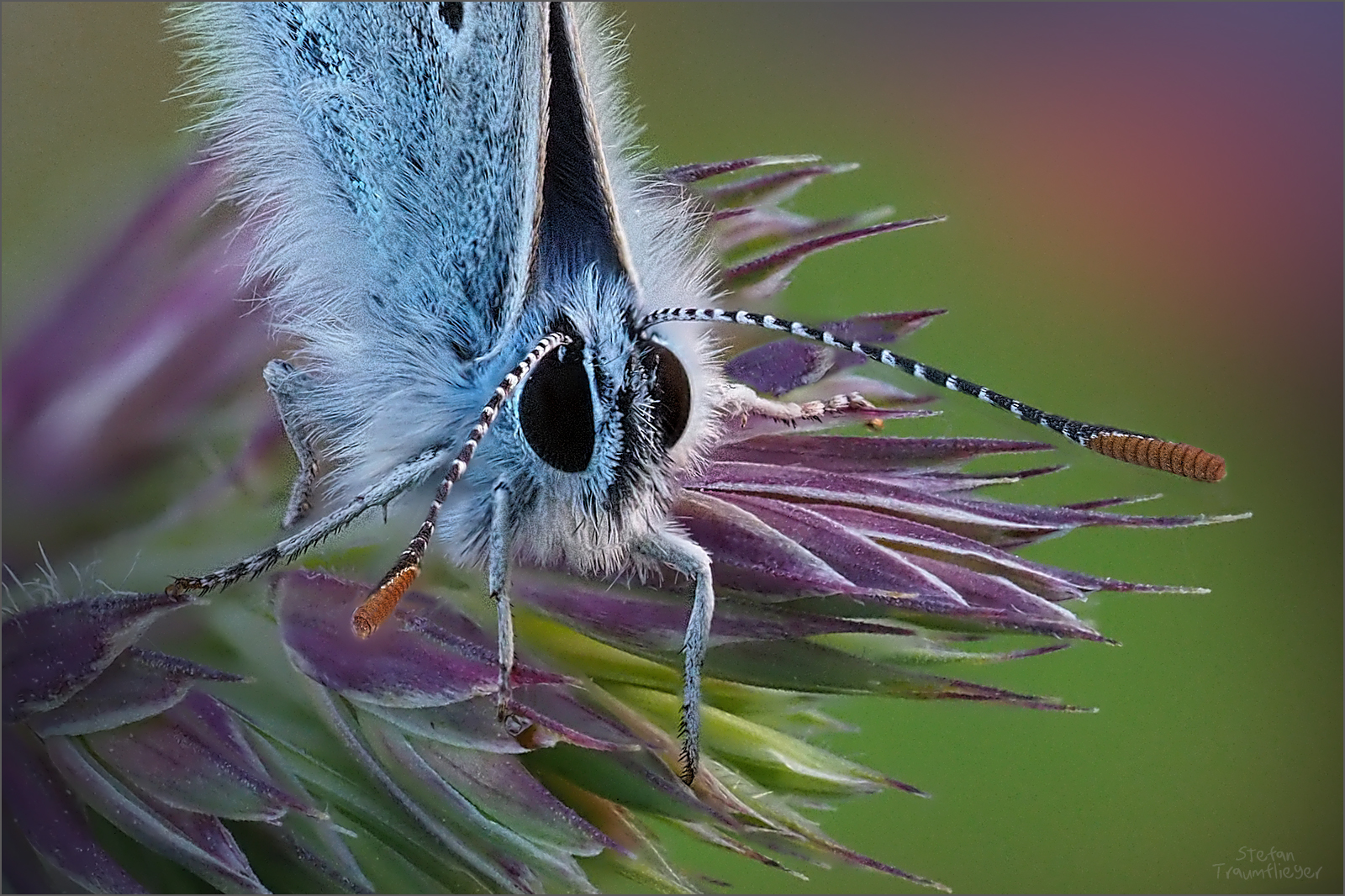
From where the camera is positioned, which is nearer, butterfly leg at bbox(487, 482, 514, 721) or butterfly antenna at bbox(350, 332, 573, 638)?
butterfly antenna at bbox(350, 332, 573, 638)

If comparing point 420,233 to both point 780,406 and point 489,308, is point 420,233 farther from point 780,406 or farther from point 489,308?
point 780,406

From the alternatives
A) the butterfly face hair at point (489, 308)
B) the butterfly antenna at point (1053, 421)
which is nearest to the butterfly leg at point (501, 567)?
the butterfly face hair at point (489, 308)

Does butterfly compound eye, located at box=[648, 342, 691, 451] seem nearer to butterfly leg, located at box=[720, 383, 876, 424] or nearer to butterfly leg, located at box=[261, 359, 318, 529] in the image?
butterfly leg, located at box=[720, 383, 876, 424]

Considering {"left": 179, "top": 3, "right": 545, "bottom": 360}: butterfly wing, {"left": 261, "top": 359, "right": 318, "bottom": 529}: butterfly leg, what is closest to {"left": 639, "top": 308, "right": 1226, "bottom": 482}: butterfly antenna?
{"left": 179, "top": 3, "right": 545, "bottom": 360}: butterfly wing

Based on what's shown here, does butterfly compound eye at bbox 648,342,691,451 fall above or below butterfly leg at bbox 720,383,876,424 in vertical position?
above

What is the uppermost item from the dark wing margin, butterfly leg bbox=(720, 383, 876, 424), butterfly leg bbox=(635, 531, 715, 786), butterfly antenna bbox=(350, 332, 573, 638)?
the dark wing margin

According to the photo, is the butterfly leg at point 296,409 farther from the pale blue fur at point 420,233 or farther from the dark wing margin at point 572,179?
the dark wing margin at point 572,179
